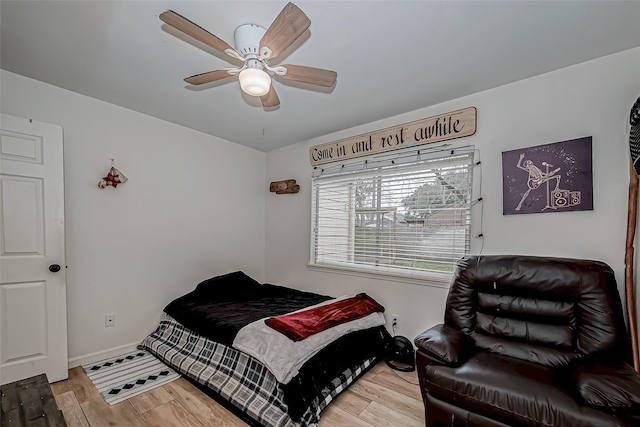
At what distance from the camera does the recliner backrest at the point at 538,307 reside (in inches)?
65.1

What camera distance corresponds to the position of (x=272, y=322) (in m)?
2.18

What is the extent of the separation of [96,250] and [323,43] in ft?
8.74

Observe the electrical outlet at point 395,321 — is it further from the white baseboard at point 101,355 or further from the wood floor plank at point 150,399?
the white baseboard at point 101,355

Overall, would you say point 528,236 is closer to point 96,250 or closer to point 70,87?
point 96,250

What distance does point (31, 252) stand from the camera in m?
2.18

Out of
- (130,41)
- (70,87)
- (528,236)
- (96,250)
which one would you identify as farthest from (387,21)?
(96,250)

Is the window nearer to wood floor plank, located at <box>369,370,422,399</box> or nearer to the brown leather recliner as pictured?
the brown leather recliner

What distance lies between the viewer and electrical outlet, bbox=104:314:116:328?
265 cm

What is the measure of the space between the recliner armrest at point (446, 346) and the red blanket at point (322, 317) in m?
0.76

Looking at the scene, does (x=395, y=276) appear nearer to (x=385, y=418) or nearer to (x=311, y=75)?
(x=385, y=418)

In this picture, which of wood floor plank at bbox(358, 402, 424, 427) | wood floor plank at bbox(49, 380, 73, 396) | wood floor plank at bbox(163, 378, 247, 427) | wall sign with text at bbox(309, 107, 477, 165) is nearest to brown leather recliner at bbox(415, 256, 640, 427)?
wood floor plank at bbox(358, 402, 424, 427)

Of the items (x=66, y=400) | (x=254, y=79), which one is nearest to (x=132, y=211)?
(x=66, y=400)

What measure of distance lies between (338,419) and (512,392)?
107 centimetres

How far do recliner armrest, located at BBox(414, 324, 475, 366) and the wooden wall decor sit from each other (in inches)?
94.3
